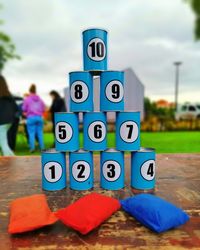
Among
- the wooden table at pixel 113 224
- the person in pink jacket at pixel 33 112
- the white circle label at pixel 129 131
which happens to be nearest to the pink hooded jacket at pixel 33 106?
the person in pink jacket at pixel 33 112

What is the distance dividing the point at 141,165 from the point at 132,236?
34cm

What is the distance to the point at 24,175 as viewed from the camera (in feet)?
3.18

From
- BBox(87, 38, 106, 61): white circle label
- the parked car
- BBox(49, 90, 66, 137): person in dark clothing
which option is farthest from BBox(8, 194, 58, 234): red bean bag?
the parked car

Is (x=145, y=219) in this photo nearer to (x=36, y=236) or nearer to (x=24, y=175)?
(x=36, y=236)

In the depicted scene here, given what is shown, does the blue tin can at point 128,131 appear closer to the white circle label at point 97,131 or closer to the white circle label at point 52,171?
the white circle label at point 97,131

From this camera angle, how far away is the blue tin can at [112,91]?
0.82 meters

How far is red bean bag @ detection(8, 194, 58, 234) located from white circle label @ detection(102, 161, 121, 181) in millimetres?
266

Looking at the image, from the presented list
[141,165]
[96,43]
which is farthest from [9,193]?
[96,43]

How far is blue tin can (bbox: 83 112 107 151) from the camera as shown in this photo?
82cm

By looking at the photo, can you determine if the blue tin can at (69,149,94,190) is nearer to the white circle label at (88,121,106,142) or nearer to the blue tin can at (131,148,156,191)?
the white circle label at (88,121,106,142)

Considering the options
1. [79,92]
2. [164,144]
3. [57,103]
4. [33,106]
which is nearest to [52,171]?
[79,92]

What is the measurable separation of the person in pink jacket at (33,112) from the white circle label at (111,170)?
2.62 meters

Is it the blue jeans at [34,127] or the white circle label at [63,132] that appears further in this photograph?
the blue jeans at [34,127]

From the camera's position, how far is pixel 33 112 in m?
3.34
